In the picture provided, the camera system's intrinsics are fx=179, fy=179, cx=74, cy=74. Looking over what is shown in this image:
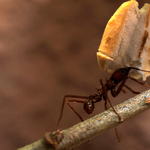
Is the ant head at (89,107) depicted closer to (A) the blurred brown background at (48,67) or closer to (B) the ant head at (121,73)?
(B) the ant head at (121,73)

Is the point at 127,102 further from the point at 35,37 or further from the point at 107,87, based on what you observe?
the point at 35,37

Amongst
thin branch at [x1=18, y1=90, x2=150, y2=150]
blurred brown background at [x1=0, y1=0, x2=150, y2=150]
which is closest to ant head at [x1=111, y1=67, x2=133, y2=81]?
thin branch at [x1=18, y1=90, x2=150, y2=150]

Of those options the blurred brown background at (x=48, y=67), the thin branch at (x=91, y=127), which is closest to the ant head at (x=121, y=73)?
the thin branch at (x=91, y=127)

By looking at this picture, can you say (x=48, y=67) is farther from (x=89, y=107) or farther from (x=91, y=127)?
(x=91, y=127)

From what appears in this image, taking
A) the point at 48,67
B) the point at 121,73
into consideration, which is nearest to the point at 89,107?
the point at 121,73

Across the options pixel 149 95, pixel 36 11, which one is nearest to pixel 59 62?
pixel 36 11
